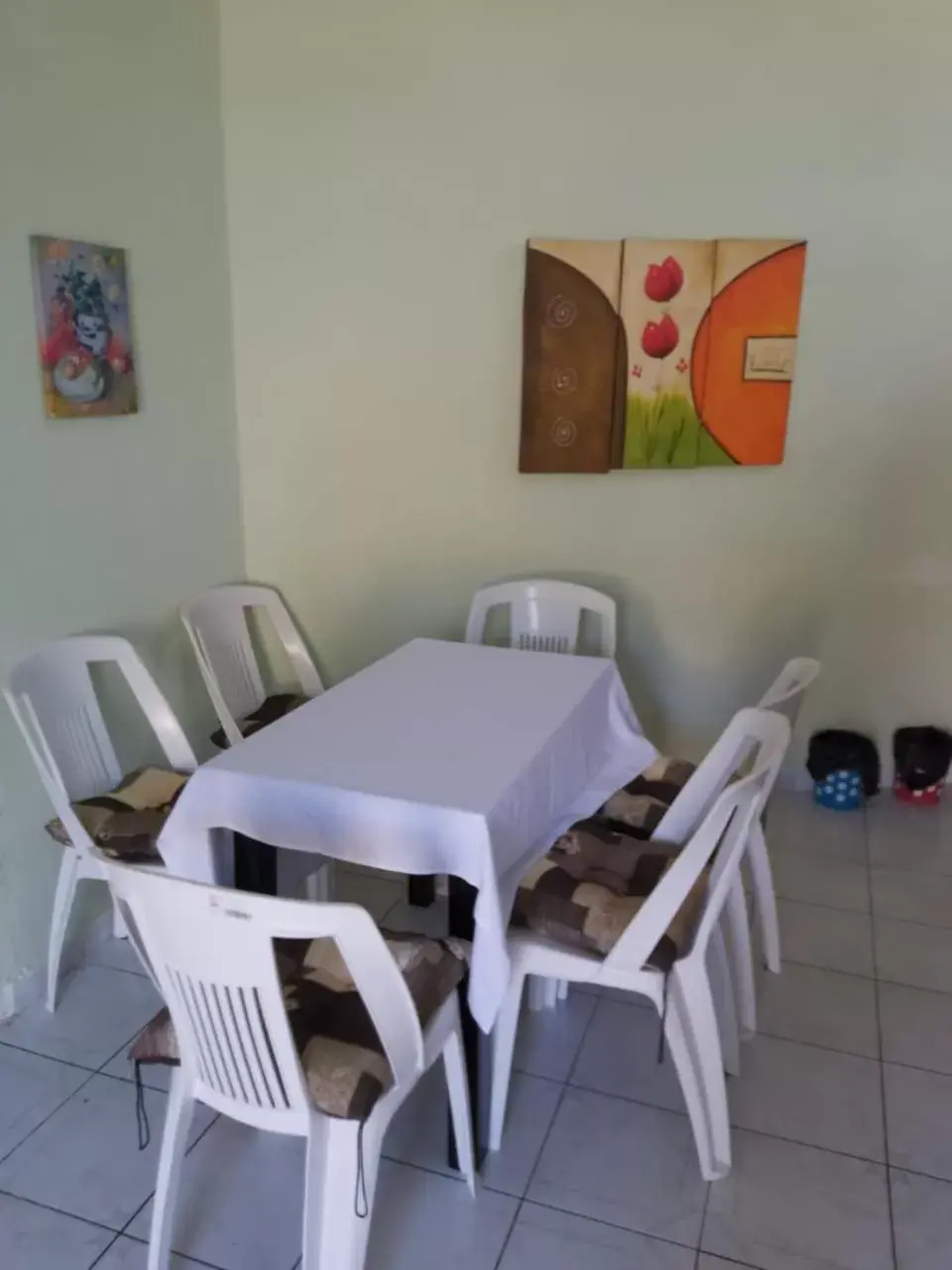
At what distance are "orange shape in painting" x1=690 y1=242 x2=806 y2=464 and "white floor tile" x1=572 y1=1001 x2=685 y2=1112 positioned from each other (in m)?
1.67

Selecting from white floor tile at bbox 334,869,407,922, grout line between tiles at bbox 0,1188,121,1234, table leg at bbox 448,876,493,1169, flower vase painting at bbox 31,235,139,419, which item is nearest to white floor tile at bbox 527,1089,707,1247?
table leg at bbox 448,876,493,1169

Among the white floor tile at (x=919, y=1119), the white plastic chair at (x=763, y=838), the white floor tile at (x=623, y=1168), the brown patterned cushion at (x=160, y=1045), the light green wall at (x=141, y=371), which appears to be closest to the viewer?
the brown patterned cushion at (x=160, y=1045)

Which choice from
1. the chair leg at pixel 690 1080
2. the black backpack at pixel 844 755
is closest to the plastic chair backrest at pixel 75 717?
the chair leg at pixel 690 1080

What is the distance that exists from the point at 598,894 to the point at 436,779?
0.39 m

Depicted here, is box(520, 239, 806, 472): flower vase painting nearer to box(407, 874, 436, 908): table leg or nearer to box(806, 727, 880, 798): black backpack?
box(806, 727, 880, 798): black backpack

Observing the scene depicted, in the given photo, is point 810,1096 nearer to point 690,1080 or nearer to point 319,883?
point 690,1080

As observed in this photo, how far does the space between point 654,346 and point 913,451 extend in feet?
2.83

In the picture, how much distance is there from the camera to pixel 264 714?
2930 mm

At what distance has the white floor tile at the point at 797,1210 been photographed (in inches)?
67.9

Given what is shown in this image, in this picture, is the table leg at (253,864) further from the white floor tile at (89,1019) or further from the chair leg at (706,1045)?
the chair leg at (706,1045)

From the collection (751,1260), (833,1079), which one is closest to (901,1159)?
(833,1079)

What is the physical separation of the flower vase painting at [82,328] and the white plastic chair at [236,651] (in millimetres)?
601

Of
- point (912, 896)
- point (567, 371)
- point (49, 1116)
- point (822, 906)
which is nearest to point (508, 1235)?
point (49, 1116)

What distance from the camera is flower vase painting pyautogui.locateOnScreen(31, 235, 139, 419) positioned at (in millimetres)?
2326
